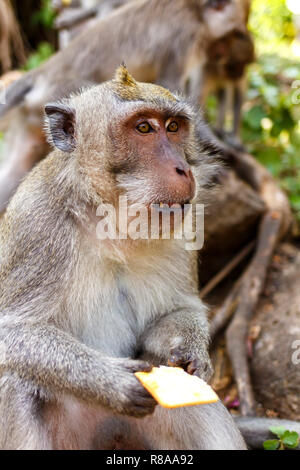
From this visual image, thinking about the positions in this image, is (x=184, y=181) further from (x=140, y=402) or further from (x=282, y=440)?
(x=282, y=440)

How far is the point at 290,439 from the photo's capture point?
375 centimetres

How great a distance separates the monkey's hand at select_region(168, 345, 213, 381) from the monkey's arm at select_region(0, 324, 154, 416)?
9.5 inches

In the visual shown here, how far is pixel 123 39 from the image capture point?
8102mm

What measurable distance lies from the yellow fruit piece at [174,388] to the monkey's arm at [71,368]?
0.26 ft

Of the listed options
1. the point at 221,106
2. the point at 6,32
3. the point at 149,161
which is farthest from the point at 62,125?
the point at 6,32

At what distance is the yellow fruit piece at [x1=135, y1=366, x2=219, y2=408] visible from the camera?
2.65 m

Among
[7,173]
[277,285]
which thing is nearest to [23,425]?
[277,285]

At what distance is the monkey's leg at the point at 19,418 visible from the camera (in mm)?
2861

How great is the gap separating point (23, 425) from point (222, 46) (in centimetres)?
664

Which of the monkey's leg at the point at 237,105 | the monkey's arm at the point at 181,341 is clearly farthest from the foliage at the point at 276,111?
the monkey's arm at the point at 181,341

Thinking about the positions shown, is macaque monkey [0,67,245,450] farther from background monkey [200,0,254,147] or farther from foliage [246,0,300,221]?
background monkey [200,0,254,147]

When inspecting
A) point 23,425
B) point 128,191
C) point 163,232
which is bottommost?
point 23,425

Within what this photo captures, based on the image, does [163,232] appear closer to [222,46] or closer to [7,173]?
[7,173]

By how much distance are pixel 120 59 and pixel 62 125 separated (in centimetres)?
495
